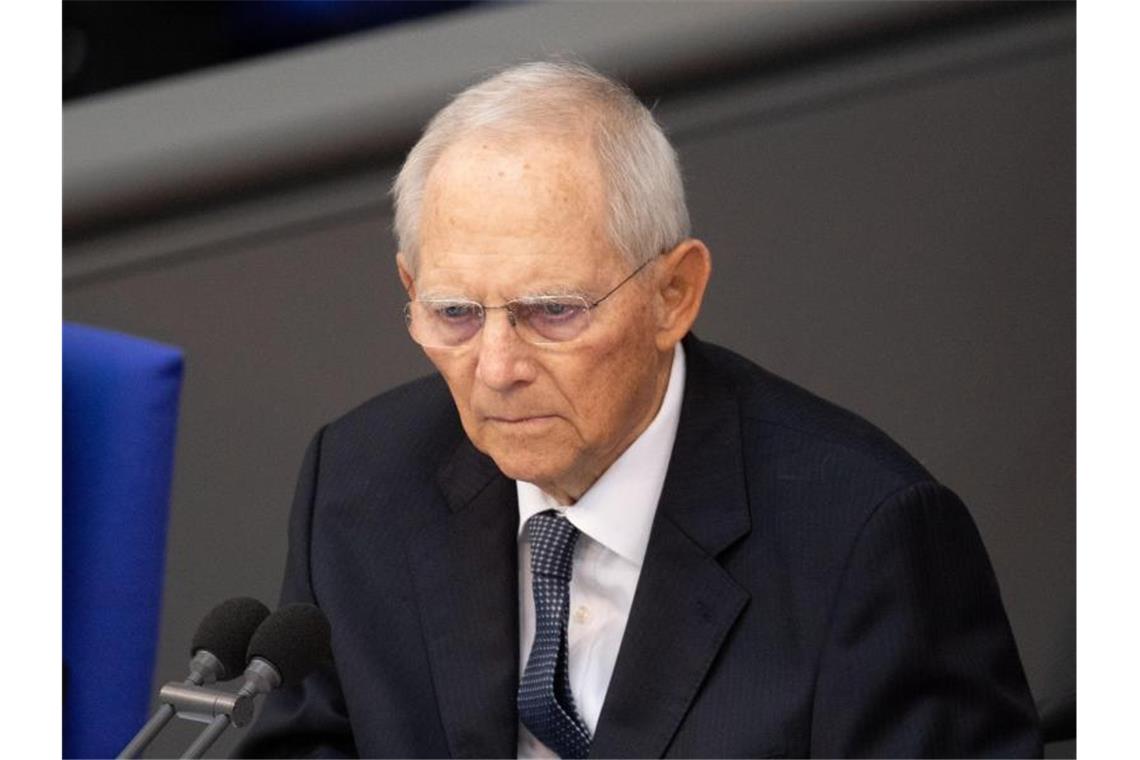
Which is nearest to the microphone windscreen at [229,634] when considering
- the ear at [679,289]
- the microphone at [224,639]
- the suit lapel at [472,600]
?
the microphone at [224,639]

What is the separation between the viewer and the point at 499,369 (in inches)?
82.6

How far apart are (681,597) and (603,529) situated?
0.13 metres

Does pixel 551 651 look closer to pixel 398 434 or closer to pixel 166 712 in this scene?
pixel 398 434

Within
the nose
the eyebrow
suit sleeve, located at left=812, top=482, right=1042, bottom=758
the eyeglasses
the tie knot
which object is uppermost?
the eyebrow

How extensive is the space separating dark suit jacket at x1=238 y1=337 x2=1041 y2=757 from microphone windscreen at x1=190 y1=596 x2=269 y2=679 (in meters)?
0.51

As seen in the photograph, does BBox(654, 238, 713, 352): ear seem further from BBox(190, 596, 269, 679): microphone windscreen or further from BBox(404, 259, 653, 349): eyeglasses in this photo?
BBox(190, 596, 269, 679): microphone windscreen

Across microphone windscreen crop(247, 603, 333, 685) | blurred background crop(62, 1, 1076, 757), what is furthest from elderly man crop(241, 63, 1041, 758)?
microphone windscreen crop(247, 603, 333, 685)

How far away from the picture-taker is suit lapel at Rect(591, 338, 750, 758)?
7.25 ft

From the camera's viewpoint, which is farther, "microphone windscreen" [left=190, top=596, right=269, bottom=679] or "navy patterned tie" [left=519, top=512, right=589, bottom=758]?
"navy patterned tie" [left=519, top=512, right=589, bottom=758]

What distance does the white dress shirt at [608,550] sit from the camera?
2291 mm

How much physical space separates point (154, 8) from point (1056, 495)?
1.48 metres

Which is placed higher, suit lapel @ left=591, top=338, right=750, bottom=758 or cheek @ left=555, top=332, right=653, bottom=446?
cheek @ left=555, top=332, right=653, bottom=446

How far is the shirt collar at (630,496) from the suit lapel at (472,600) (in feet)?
0.37
